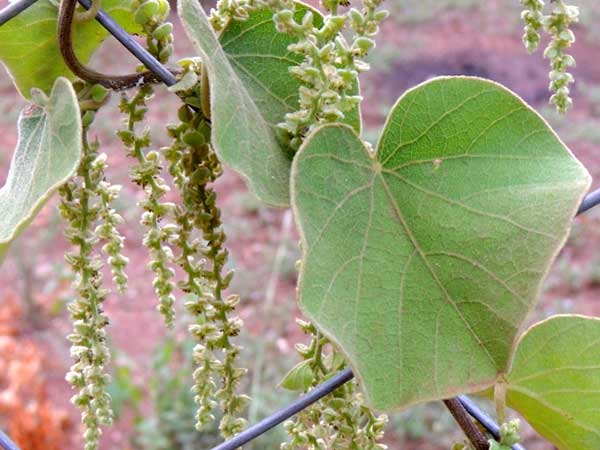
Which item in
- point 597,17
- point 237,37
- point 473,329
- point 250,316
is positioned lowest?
point 250,316

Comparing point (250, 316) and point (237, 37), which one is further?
point (250, 316)

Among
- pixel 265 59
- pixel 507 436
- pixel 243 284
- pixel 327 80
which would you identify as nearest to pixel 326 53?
pixel 327 80

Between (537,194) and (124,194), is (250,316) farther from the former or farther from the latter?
(537,194)

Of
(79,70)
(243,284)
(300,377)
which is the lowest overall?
(243,284)

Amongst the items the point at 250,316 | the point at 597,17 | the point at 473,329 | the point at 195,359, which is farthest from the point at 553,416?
the point at 597,17

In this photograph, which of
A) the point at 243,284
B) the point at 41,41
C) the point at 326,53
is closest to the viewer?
the point at 326,53

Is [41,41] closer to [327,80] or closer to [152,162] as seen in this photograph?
[152,162]
